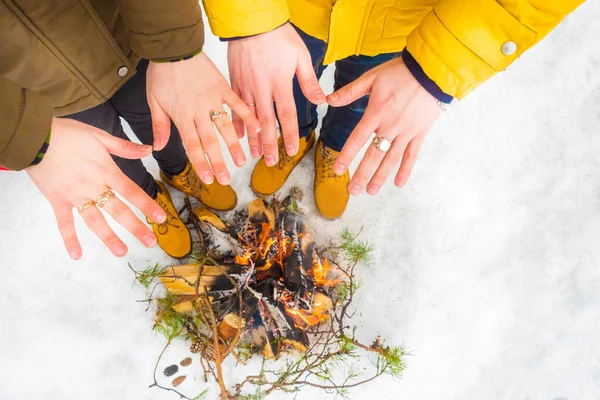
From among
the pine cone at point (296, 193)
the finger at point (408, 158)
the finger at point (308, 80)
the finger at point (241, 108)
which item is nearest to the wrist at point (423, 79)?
the finger at point (408, 158)

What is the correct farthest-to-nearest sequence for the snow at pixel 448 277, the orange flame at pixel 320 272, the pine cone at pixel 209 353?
1. the snow at pixel 448 277
2. the orange flame at pixel 320 272
3. the pine cone at pixel 209 353

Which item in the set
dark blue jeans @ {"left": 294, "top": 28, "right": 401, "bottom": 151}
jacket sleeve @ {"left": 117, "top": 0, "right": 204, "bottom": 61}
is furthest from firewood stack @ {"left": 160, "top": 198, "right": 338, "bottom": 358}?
jacket sleeve @ {"left": 117, "top": 0, "right": 204, "bottom": 61}

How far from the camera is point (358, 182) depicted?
1137 millimetres

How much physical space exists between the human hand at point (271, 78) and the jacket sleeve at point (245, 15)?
1.0 inches

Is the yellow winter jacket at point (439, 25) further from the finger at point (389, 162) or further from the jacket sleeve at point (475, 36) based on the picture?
the finger at point (389, 162)

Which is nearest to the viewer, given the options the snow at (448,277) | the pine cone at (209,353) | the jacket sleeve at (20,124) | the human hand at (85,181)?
the jacket sleeve at (20,124)

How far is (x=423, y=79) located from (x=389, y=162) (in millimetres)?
246

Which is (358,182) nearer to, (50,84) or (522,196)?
(50,84)

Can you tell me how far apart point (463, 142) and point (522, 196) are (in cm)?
43

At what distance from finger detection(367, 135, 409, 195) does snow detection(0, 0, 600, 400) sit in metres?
0.88

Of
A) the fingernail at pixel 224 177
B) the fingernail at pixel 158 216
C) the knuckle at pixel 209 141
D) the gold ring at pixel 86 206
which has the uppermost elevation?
→ the gold ring at pixel 86 206

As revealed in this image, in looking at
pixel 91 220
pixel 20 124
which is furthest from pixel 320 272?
pixel 20 124

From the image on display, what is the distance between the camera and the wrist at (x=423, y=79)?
101 centimetres

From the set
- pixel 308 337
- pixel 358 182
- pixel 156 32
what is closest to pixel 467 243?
pixel 308 337
